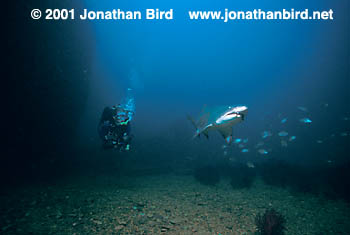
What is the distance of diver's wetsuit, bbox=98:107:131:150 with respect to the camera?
241 inches

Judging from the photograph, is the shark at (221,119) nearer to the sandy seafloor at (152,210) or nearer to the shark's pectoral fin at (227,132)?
the shark's pectoral fin at (227,132)

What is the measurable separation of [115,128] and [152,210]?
3.49m

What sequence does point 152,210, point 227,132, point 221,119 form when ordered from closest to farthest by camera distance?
point 221,119 < point 227,132 < point 152,210

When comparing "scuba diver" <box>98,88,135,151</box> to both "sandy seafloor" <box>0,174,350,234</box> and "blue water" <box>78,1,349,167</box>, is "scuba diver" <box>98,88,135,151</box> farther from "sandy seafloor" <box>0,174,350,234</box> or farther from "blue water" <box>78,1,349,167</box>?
"blue water" <box>78,1,349,167</box>

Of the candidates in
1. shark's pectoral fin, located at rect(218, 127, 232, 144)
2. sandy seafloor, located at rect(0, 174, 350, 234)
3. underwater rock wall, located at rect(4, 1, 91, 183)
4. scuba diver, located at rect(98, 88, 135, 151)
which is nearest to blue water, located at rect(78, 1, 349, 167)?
underwater rock wall, located at rect(4, 1, 91, 183)

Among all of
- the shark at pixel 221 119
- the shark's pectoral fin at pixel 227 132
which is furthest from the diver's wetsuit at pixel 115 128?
the shark's pectoral fin at pixel 227 132

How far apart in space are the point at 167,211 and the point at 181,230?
3.56 ft

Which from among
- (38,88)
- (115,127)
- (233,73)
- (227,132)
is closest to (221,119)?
(227,132)

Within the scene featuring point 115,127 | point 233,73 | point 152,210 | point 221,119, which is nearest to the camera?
point 221,119

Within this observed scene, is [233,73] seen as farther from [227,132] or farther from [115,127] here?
[227,132]

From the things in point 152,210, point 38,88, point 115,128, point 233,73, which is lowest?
point 152,210

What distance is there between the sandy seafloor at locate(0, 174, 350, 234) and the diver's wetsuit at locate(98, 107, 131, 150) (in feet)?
7.30

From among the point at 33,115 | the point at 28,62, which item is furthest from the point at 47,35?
the point at 33,115

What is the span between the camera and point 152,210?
16.9 ft
